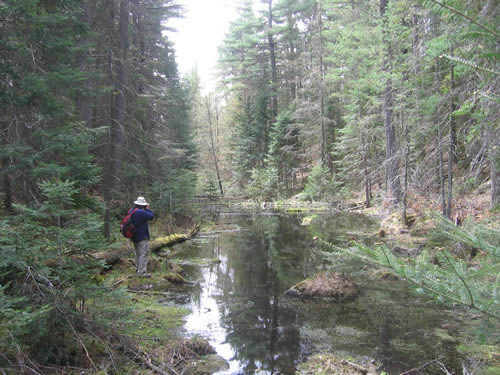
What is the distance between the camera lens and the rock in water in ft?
25.5

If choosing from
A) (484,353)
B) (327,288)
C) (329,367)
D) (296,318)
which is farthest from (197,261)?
(484,353)

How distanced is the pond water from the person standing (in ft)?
4.22

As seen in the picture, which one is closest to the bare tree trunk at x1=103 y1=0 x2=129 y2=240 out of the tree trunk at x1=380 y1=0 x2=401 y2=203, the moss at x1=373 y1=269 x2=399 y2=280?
the moss at x1=373 y1=269 x2=399 y2=280

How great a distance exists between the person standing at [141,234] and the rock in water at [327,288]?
3359 millimetres

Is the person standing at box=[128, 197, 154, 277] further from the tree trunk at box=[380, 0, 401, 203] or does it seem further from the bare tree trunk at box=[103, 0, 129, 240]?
the tree trunk at box=[380, 0, 401, 203]

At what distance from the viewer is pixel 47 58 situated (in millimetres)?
6145

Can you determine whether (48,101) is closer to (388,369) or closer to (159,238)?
(388,369)

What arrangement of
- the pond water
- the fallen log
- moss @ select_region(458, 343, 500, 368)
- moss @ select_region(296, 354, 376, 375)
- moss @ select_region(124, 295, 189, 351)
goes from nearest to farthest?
moss @ select_region(296, 354, 376, 375) < moss @ select_region(458, 343, 500, 368) < moss @ select_region(124, 295, 189, 351) < the pond water < the fallen log

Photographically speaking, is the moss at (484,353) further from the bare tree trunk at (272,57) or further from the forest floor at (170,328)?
the bare tree trunk at (272,57)

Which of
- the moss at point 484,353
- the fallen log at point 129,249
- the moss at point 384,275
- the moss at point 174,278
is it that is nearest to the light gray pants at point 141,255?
the moss at point 174,278

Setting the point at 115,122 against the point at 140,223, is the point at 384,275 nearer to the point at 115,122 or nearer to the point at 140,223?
the point at 140,223

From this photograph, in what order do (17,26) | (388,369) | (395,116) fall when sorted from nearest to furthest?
1. (388,369)
2. (17,26)
3. (395,116)

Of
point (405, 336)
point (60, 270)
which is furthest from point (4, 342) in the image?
point (405, 336)

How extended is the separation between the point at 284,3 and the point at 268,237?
29961 millimetres
